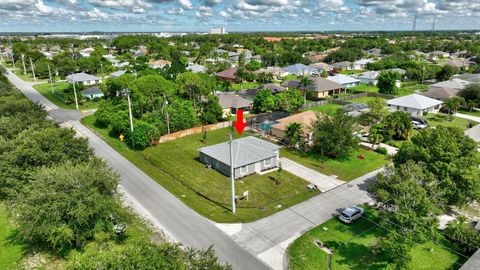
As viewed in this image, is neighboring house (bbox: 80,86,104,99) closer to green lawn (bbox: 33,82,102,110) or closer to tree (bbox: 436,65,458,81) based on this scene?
green lawn (bbox: 33,82,102,110)

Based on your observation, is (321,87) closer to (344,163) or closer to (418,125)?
(418,125)

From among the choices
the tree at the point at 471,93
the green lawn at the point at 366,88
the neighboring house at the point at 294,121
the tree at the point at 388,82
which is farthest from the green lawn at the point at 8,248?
the green lawn at the point at 366,88

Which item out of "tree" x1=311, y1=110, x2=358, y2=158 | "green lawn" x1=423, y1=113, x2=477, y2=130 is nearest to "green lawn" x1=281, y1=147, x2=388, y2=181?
"tree" x1=311, y1=110, x2=358, y2=158

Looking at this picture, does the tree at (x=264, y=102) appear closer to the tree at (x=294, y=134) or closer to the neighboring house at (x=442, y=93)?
the tree at (x=294, y=134)

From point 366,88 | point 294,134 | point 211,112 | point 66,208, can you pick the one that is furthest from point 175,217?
point 366,88

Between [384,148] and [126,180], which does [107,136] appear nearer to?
[126,180]

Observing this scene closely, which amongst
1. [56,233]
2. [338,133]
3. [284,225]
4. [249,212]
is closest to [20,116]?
[56,233]
